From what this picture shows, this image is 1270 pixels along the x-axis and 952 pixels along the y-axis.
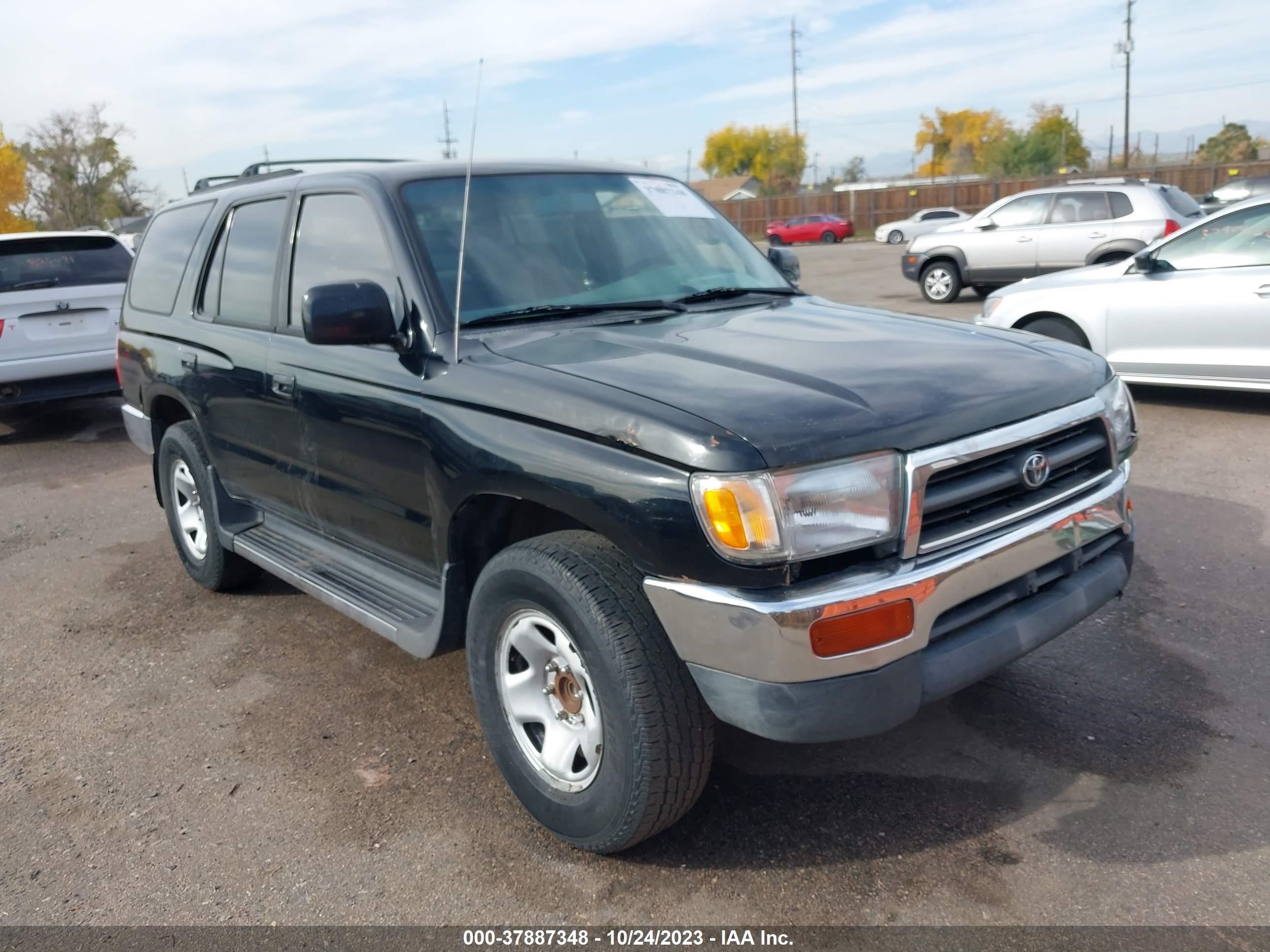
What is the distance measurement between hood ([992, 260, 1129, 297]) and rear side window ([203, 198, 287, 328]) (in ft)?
20.7

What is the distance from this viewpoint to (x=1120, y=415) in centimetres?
331

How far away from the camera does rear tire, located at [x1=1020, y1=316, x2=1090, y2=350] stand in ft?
27.7

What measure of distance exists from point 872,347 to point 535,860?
1744 mm

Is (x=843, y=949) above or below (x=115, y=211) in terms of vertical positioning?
below

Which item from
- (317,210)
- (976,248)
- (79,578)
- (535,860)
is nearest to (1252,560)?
(535,860)

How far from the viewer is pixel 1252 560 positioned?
4.96 m

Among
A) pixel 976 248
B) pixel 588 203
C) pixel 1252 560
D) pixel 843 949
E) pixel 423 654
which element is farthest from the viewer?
pixel 976 248

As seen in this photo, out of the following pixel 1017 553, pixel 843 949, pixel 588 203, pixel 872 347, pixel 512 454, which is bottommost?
pixel 843 949

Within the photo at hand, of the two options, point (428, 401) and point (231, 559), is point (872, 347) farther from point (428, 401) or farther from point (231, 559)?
point (231, 559)

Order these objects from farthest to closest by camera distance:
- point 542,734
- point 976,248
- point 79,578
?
point 976,248, point 79,578, point 542,734

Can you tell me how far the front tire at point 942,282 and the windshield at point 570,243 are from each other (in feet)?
40.3

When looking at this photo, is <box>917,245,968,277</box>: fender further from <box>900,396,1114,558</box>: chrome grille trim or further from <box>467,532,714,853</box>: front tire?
<box>467,532,714,853</box>: front tire

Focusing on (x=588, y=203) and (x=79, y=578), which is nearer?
(x=588, y=203)

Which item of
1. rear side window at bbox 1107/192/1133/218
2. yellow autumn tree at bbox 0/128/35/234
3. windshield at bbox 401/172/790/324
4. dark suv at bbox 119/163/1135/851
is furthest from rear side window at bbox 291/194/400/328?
yellow autumn tree at bbox 0/128/35/234
